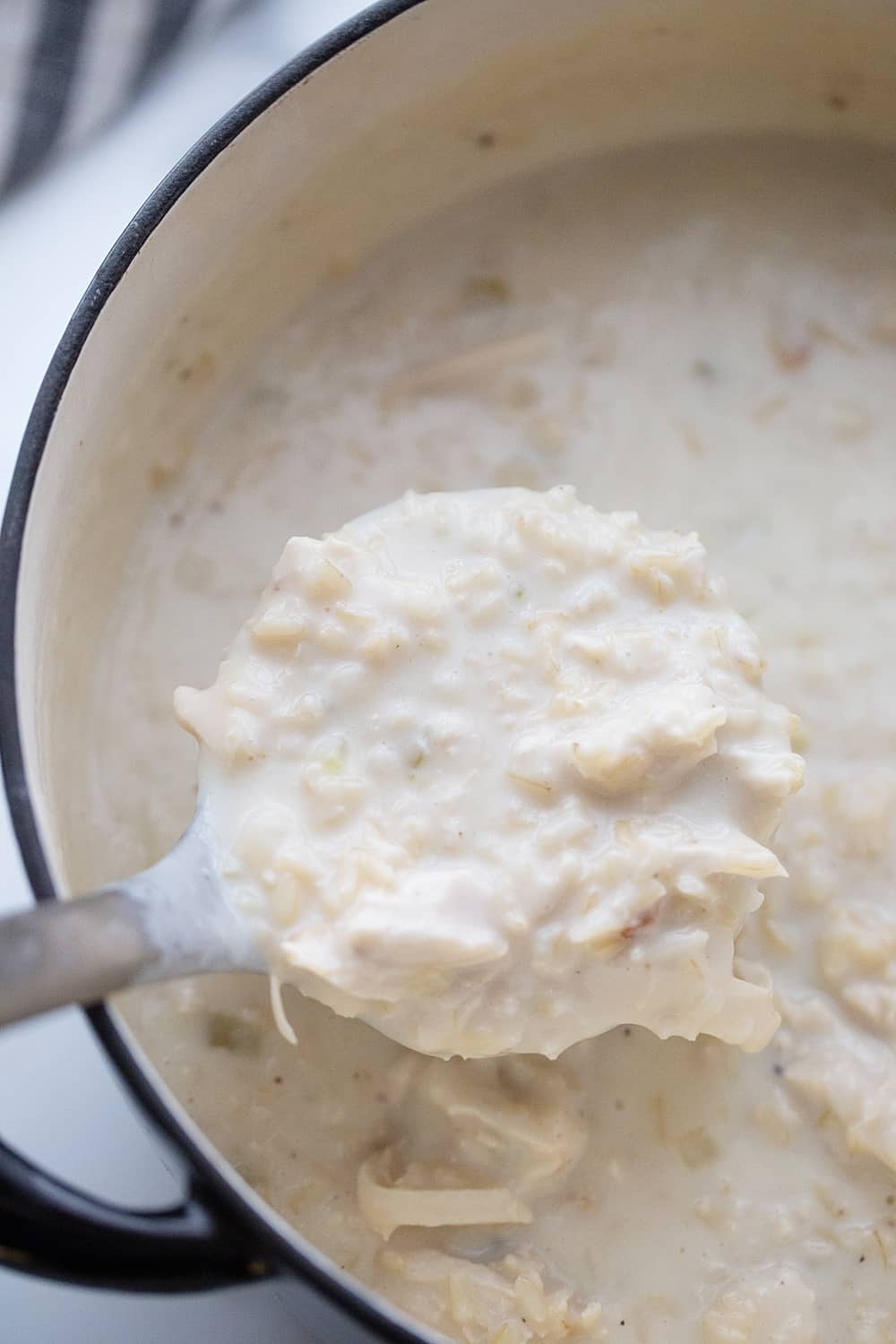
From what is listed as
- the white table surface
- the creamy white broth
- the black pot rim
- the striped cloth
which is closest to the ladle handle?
the black pot rim

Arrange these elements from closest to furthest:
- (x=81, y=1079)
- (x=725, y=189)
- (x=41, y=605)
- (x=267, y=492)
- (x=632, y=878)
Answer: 1. (x=632, y=878)
2. (x=41, y=605)
3. (x=81, y=1079)
4. (x=267, y=492)
5. (x=725, y=189)

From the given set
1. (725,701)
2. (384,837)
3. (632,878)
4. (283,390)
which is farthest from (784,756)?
(283,390)

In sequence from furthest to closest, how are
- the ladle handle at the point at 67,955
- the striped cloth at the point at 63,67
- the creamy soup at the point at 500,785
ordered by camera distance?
the striped cloth at the point at 63,67 < the creamy soup at the point at 500,785 < the ladle handle at the point at 67,955

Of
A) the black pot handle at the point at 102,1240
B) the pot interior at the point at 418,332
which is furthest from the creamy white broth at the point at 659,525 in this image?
the black pot handle at the point at 102,1240

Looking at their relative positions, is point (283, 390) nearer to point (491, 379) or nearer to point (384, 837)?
point (491, 379)

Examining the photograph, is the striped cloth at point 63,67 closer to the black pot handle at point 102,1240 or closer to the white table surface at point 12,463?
the white table surface at point 12,463
